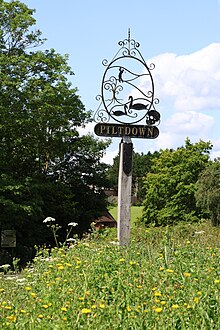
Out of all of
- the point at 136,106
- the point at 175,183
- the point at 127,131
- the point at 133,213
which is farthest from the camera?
the point at 133,213

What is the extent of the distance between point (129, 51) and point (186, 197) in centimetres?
2851

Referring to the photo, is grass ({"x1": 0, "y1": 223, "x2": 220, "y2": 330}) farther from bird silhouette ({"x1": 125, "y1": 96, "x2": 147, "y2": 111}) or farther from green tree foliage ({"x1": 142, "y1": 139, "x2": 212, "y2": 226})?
green tree foliage ({"x1": 142, "y1": 139, "x2": 212, "y2": 226})

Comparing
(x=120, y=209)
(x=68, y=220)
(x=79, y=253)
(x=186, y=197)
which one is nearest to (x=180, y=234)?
(x=120, y=209)

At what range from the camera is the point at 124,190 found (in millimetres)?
9156

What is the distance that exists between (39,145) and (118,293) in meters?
20.1

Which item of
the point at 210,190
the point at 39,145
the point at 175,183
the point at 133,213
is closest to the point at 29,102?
the point at 39,145

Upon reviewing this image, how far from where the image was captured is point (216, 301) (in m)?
4.59

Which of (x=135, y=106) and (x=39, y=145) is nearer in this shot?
(x=135, y=106)

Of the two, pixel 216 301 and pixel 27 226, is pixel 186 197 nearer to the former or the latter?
pixel 27 226

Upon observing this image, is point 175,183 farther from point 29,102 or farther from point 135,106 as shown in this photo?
point 135,106

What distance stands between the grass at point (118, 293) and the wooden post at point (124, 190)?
1.41m

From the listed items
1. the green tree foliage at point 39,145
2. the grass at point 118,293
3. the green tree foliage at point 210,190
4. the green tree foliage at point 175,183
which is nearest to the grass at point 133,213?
the green tree foliage at point 175,183

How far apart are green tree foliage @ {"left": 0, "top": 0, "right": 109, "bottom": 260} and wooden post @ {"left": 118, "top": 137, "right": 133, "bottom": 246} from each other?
11846 mm

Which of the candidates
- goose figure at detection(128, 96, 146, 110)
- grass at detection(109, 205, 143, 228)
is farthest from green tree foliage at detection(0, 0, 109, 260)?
grass at detection(109, 205, 143, 228)
